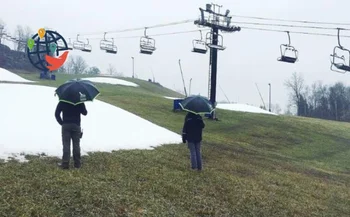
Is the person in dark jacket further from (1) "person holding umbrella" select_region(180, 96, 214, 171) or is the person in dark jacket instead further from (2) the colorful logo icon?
(2) the colorful logo icon

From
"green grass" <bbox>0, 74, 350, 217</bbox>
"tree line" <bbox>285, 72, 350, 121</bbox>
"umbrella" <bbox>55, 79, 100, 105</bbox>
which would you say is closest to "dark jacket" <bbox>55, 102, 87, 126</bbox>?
"umbrella" <bbox>55, 79, 100, 105</bbox>

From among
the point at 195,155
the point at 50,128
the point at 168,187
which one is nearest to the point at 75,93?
Answer: the point at 168,187

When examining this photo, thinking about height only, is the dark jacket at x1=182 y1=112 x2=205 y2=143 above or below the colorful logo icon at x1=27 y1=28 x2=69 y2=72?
below

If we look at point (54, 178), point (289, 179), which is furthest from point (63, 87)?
point (289, 179)

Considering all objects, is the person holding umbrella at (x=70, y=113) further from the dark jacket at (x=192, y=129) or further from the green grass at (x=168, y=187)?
the dark jacket at (x=192, y=129)

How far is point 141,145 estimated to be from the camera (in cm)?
1716

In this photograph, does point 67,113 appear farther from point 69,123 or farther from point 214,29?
point 214,29

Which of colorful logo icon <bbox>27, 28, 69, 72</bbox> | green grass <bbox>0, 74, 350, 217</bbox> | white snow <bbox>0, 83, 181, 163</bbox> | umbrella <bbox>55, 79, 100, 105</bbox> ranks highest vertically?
colorful logo icon <bbox>27, 28, 69, 72</bbox>

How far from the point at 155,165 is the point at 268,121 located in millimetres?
26803

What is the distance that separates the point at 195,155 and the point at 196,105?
163cm

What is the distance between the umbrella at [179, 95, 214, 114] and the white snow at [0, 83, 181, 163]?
3519mm

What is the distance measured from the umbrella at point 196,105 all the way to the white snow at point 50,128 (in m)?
3.52

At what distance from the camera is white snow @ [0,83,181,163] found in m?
13.1

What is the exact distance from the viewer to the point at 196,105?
1319cm
